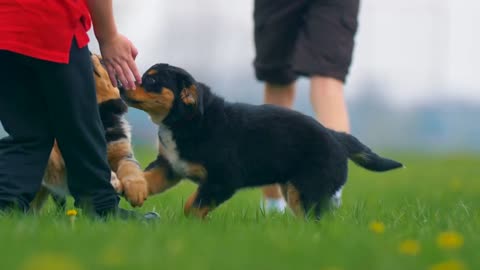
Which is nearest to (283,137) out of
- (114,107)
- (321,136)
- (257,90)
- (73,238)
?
(321,136)

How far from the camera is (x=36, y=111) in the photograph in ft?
11.9

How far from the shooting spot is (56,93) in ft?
11.4

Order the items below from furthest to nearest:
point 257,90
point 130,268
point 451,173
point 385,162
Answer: point 257,90, point 451,173, point 385,162, point 130,268

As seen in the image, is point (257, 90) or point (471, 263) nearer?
point (471, 263)

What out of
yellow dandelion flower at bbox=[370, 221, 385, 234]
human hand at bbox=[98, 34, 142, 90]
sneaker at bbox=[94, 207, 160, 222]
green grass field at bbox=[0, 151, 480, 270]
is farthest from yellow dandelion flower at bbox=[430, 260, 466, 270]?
human hand at bbox=[98, 34, 142, 90]

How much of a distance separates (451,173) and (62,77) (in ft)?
26.2

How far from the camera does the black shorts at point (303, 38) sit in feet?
16.5

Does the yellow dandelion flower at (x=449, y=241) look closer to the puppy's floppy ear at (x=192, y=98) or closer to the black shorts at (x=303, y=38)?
the puppy's floppy ear at (x=192, y=98)

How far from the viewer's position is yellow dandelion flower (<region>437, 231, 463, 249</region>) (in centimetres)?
286

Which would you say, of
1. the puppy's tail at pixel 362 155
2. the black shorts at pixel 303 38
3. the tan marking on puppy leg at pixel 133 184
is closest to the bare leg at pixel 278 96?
the black shorts at pixel 303 38

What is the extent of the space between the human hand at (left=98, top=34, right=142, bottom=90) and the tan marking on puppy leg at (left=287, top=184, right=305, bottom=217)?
3.06 feet

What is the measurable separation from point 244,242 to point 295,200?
1.31m

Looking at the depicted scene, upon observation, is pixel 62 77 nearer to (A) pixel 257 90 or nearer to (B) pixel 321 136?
(B) pixel 321 136

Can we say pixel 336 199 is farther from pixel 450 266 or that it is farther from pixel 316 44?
pixel 450 266
